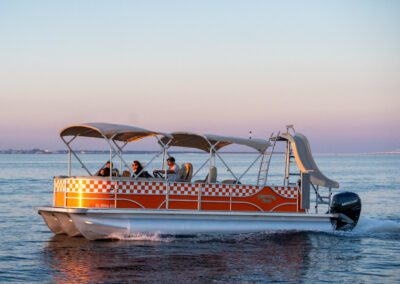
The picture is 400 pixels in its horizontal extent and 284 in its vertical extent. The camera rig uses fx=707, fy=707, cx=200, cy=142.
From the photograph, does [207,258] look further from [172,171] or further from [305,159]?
[305,159]

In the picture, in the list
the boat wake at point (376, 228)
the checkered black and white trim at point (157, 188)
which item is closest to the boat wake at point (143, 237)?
the checkered black and white trim at point (157, 188)

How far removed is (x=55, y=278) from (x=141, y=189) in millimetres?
4471

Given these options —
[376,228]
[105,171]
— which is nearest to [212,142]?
[105,171]

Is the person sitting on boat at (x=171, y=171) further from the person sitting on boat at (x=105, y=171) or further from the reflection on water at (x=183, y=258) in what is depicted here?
the reflection on water at (x=183, y=258)

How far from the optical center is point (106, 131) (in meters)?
17.4

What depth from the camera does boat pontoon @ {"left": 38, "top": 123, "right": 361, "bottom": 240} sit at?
17.4m

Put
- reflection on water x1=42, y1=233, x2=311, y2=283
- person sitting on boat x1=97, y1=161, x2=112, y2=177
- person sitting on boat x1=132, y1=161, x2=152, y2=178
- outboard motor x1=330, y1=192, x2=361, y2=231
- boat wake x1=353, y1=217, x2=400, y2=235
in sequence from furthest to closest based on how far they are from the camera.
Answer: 1. boat wake x1=353, y1=217, x2=400, y2=235
2. outboard motor x1=330, y1=192, x2=361, y2=231
3. person sitting on boat x1=97, y1=161, x2=112, y2=177
4. person sitting on boat x1=132, y1=161, x2=152, y2=178
5. reflection on water x1=42, y1=233, x2=311, y2=283

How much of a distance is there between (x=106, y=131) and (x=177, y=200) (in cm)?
256

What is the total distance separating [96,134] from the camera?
1878 centimetres

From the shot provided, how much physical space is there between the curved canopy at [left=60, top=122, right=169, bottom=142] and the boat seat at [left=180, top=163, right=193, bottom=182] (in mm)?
1278

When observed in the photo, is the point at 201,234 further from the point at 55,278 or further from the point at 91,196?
the point at 55,278

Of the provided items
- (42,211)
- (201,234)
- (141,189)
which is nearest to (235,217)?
(201,234)

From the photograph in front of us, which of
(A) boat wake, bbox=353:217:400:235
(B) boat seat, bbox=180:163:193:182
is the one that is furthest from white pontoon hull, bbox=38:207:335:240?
(A) boat wake, bbox=353:217:400:235

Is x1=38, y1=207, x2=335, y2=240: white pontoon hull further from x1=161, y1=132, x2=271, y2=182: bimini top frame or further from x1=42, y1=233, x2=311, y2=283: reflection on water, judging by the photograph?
x1=161, y1=132, x2=271, y2=182: bimini top frame
